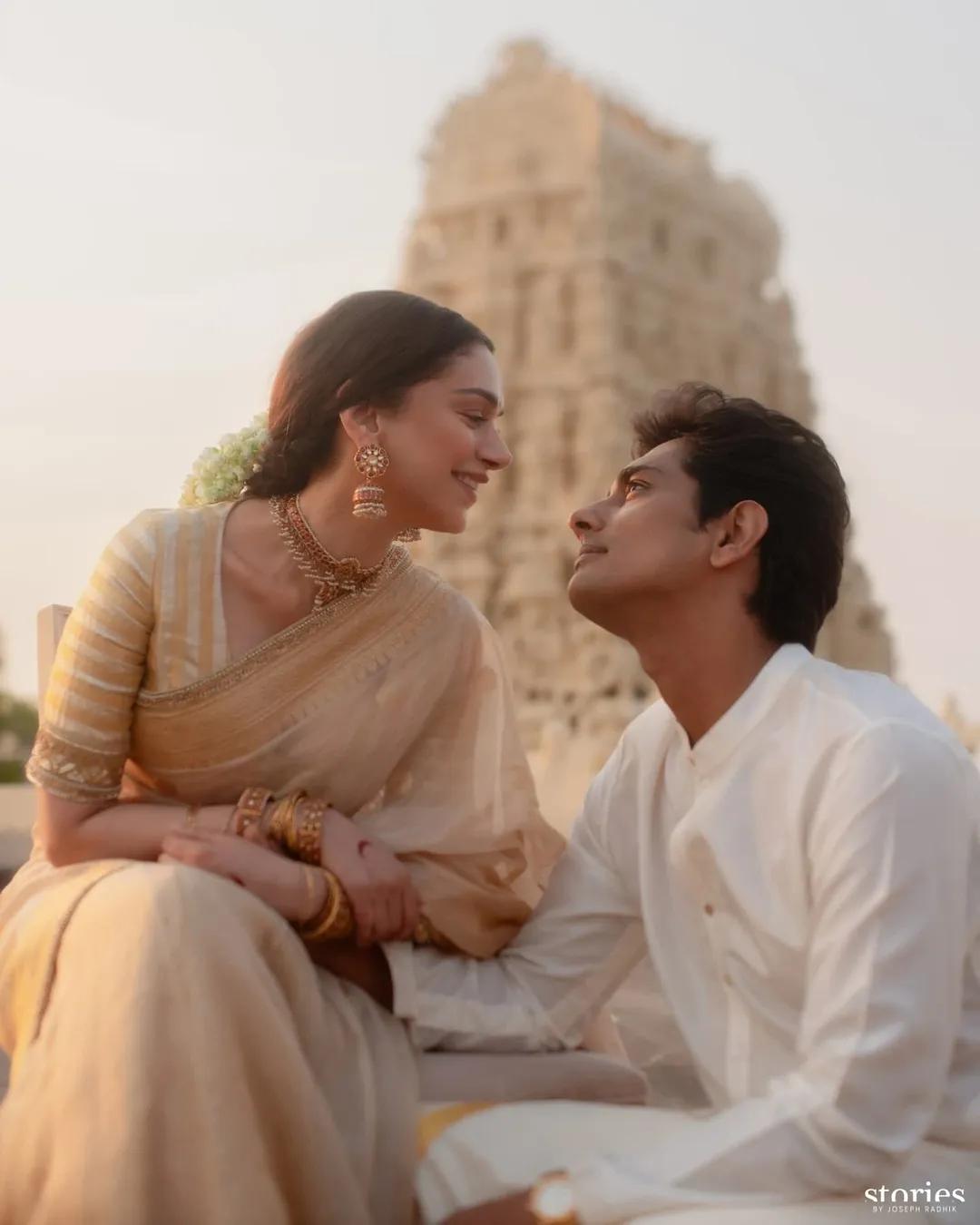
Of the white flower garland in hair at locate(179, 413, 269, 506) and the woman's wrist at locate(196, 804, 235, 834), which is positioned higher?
the white flower garland in hair at locate(179, 413, 269, 506)

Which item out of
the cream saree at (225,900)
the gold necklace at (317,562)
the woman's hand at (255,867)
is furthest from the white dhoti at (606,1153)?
the gold necklace at (317,562)

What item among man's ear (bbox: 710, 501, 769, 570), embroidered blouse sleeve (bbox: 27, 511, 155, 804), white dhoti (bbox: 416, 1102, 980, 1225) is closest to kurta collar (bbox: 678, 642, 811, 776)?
man's ear (bbox: 710, 501, 769, 570)

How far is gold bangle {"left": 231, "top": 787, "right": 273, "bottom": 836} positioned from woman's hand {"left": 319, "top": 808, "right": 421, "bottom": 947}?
0.13m

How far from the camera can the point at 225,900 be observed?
2523 millimetres

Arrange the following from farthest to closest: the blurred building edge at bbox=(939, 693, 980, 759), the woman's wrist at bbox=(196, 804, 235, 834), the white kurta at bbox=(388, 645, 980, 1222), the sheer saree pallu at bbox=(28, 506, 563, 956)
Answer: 1. the blurred building edge at bbox=(939, 693, 980, 759)
2. the sheer saree pallu at bbox=(28, 506, 563, 956)
3. the woman's wrist at bbox=(196, 804, 235, 834)
4. the white kurta at bbox=(388, 645, 980, 1222)

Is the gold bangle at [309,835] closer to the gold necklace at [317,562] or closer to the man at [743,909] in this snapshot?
the man at [743,909]

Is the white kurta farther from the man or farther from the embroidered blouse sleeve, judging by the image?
the embroidered blouse sleeve

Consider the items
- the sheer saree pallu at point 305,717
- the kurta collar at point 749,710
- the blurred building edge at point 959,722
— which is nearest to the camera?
the kurta collar at point 749,710

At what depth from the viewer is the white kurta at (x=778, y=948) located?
2221mm

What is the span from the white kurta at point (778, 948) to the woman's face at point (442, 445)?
623mm

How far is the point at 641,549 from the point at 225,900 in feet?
3.20

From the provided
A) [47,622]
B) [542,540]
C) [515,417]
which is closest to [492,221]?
[515,417]

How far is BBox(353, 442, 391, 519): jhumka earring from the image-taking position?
296cm

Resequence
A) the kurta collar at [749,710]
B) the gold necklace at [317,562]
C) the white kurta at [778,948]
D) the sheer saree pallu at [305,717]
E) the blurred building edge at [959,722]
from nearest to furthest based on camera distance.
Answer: the white kurta at [778,948] < the kurta collar at [749,710] < the sheer saree pallu at [305,717] < the gold necklace at [317,562] < the blurred building edge at [959,722]
